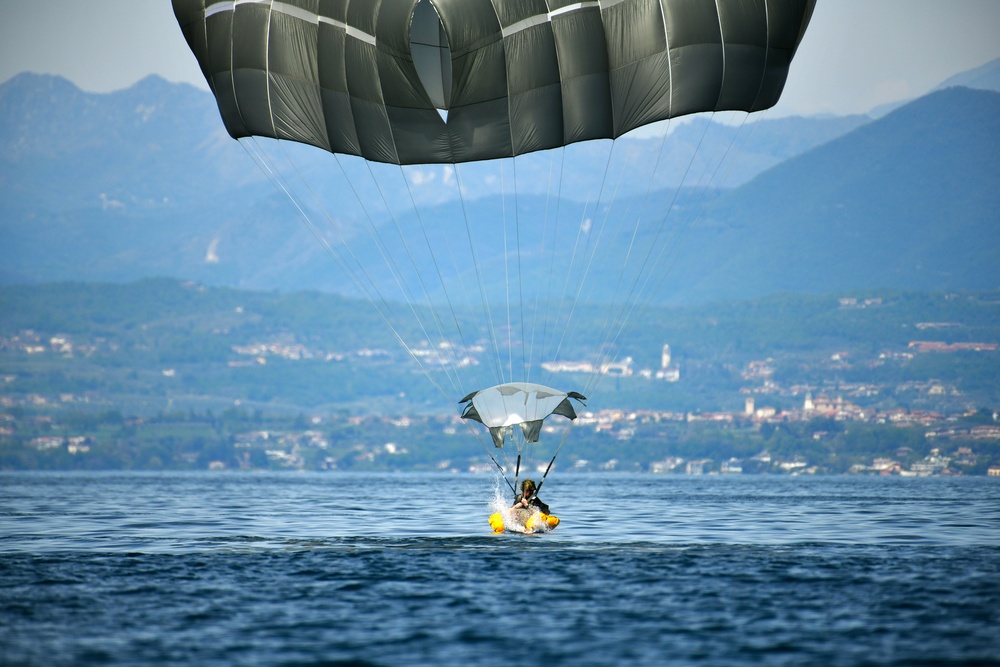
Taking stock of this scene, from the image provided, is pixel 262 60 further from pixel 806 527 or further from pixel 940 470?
pixel 940 470

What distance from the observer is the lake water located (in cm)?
1708

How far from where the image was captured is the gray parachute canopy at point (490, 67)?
88.1ft

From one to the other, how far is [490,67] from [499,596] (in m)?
11.5

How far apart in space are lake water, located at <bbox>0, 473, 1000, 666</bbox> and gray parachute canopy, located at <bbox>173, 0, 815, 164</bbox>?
31.6ft

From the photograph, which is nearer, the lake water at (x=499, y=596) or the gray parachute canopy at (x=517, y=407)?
the lake water at (x=499, y=596)

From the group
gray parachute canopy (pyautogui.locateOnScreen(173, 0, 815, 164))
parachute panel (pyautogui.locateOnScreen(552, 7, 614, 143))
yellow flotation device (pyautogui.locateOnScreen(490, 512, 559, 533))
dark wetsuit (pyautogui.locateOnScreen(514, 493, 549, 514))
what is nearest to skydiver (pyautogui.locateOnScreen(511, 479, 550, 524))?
dark wetsuit (pyautogui.locateOnScreen(514, 493, 549, 514))

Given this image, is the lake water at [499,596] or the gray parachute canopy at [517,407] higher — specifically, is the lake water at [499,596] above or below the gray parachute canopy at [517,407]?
below

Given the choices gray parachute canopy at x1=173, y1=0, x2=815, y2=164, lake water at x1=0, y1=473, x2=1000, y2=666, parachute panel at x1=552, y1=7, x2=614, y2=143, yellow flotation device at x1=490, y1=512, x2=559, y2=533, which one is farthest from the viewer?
yellow flotation device at x1=490, y1=512, x2=559, y2=533

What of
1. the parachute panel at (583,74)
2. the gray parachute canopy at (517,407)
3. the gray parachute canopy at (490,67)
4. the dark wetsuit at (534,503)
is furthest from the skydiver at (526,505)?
the parachute panel at (583,74)

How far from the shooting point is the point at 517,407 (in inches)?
1179

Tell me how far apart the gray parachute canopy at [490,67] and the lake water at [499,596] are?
9636 millimetres

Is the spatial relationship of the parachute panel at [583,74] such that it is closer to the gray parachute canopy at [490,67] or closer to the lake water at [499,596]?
the gray parachute canopy at [490,67]

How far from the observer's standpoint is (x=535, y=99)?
91.0 feet

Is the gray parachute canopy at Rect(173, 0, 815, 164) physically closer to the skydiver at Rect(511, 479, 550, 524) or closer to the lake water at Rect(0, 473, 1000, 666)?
the skydiver at Rect(511, 479, 550, 524)
